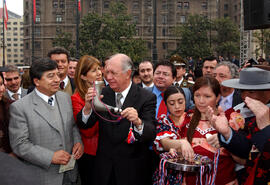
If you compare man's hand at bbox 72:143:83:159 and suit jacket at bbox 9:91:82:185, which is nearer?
suit jacket at bbox 9:91:82:185

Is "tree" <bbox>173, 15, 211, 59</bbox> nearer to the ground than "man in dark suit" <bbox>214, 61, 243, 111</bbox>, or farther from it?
farther from it

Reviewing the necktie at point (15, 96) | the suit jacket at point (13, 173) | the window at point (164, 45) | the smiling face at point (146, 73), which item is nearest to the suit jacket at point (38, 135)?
the suit jacket at point (13, 173)

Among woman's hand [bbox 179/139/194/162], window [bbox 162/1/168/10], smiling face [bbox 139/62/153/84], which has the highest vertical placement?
window [bbox 162/1/168/10]

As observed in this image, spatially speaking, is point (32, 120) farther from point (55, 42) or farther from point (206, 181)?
point (55, 42)

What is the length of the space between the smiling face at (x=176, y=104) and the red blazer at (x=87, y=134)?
38.9 inches

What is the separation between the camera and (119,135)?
11.5ft

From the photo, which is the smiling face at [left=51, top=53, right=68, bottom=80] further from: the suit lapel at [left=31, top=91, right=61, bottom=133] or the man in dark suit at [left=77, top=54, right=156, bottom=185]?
the man in dark suit at [left=77, top=54, right=156, bottom=185]

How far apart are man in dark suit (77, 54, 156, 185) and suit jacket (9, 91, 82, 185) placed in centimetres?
30

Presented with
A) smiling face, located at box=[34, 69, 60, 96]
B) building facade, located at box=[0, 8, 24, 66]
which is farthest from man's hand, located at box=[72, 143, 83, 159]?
building facade, located at box=[0, 8, 24, 66]

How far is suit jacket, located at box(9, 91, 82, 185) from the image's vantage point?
3357 mm

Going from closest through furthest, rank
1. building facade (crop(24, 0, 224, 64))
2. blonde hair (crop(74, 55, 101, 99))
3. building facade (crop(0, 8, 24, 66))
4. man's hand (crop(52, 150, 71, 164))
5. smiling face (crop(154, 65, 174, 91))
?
man's hand (crop(52, 150, 71, 164)) → blonde hair (crop(74, 55, 101, 99)) → smiling face (crop(154, 65, 174, 91)) → building facade (crop(24, 0, 224, 64)) → building facade (crop(0, 8, 24, 66))

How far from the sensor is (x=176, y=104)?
3.99 metres

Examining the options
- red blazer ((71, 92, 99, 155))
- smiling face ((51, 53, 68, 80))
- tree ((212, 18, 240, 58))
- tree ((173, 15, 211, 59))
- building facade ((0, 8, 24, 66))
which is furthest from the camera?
building facade ((0, 8, 24, 66))

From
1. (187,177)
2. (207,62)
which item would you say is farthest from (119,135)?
(207,62)
